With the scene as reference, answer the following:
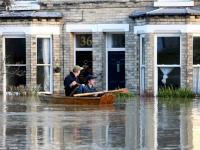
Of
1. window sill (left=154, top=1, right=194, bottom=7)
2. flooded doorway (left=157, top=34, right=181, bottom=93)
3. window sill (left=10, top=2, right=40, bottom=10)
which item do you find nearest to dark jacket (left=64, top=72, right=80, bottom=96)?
flooded doorway (left=157, top=34, right=181, bottom=93)

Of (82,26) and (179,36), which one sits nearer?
(179,36)

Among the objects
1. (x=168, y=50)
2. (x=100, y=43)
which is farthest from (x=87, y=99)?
(x=100, y=43)

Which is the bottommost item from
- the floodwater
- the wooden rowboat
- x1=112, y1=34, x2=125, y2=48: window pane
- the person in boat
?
the floodwater

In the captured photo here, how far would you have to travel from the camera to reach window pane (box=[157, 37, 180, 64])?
108 ft

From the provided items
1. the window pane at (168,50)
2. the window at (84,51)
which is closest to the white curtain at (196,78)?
the window pane at (168,50)

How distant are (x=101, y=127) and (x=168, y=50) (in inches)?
581

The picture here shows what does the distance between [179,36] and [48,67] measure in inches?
237

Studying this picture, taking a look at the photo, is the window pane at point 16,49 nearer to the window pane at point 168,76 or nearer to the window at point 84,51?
the window at point 84,51

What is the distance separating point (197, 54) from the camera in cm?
3272

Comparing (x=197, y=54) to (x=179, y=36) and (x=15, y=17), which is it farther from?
(x=15, y=17)

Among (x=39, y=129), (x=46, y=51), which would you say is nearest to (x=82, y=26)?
(x=46, y=51)

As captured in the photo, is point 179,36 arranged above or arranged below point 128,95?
above

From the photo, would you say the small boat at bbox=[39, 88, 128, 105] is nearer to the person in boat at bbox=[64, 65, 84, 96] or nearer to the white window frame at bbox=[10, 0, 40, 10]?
the person in boat at bbox=[64, 65, 84, 96]

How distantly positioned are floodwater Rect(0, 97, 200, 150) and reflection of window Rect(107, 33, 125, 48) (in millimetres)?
8291
